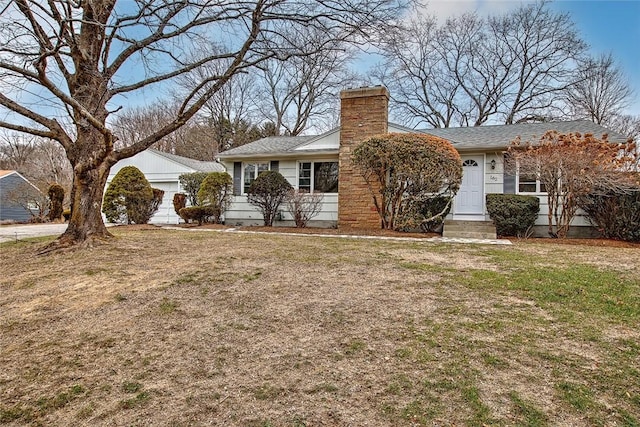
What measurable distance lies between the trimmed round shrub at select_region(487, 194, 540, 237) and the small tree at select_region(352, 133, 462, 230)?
1269 millimetres

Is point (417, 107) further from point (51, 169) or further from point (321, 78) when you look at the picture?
point (51, 169)

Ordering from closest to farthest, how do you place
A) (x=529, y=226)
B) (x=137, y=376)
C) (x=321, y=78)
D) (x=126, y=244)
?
(x=137, y=376), (x=126, y=244), (x=529, y=226), (x=321, y=78)

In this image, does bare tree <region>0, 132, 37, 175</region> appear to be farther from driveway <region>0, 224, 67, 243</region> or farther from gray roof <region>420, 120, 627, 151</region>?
gray roof <region>420, 120, 627, 151</region>

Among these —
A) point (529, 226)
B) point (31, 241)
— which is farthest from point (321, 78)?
point (31, 241)

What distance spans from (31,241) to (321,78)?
22.1m

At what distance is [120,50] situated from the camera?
7.77 meters

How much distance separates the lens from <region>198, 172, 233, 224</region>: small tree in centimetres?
1307

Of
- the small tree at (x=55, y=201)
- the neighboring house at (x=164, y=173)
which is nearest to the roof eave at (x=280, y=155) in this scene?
the neighboring house at (x=164, y=173)

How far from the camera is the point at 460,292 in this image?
13.7ft

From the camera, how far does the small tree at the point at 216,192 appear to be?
515 inches

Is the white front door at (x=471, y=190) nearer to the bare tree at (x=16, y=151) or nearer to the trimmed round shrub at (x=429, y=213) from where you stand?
the trimmed round shrub at (x=429, y=213)

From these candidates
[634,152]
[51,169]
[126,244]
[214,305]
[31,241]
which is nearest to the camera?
[214,305]

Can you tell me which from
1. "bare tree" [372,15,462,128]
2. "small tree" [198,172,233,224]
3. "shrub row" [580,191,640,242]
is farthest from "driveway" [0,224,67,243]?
"bare tree" [372,15,462,128]

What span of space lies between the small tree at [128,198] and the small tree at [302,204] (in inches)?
216
